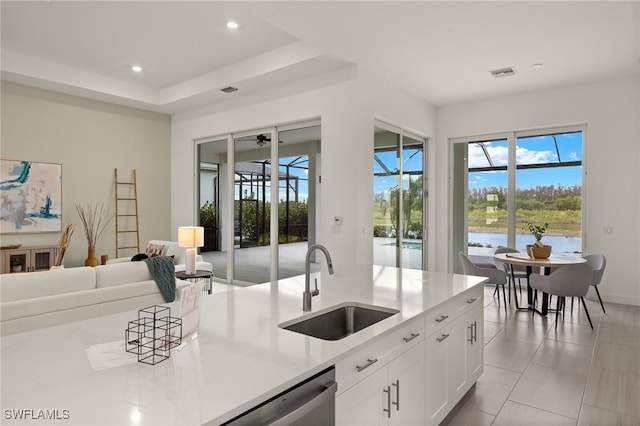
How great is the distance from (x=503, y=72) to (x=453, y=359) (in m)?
4.36

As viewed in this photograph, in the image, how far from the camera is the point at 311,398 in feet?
4.14

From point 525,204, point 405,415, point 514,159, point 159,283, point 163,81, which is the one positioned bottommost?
point 405,415

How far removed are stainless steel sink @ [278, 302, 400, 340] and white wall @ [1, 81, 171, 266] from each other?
5.95 meters

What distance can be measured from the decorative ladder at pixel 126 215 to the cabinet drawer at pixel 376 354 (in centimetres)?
647

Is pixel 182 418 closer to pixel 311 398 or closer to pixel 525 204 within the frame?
pixel 311 398

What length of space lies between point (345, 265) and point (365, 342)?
361 cm

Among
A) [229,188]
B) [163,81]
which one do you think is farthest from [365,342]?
[163,81]

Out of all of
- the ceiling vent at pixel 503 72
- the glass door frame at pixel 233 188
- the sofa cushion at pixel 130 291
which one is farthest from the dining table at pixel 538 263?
the sofa cushion at pixel 130 291

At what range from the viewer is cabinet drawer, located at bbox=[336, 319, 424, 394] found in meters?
1.46

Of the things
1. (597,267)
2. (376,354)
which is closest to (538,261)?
(597,267)

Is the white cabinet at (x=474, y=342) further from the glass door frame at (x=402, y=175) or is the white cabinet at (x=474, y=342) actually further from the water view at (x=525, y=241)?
the water view at (x=525, y=241)

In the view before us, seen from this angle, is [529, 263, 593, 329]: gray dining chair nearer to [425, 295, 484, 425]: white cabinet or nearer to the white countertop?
[425, 295, 484, 425]: white cabinet

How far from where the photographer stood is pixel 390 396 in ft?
5.68

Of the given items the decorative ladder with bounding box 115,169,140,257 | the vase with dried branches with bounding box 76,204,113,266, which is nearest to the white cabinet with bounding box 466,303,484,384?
the vase with dried branches with bounding box 76,204,113,266
